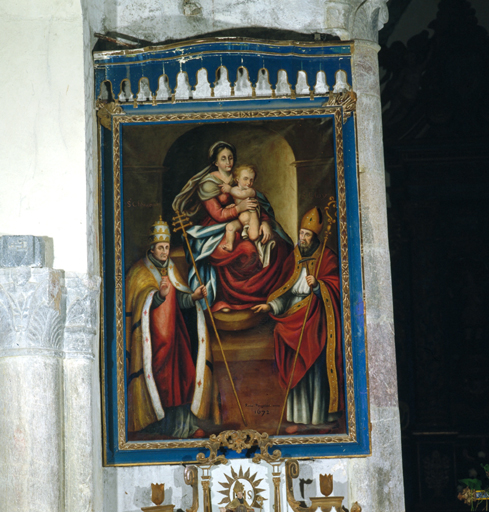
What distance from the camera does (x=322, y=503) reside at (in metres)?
5.50

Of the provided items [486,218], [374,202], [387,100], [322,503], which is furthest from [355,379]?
[387,100]

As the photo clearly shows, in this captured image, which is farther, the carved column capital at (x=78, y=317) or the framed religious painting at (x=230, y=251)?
the framed religious painting at (x=230, y=251)

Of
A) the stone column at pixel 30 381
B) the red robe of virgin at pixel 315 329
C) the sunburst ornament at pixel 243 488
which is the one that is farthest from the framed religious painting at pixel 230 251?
the stone column at pixel 30 381

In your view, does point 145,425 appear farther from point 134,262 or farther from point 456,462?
point 456,462

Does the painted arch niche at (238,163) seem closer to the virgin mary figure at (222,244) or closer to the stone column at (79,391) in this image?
the virgin mary figure at (222,244)

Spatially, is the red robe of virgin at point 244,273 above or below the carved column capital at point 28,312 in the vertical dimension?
above

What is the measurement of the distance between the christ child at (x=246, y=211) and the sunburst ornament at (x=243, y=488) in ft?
4.59

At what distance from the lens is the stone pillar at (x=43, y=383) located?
193 inches

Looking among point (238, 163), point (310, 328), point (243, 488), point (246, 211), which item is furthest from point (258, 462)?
point (238, 163)

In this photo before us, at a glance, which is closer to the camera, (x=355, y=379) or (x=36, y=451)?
(x=36, y=451)

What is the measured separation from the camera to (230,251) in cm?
582

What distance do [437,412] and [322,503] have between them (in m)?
1.55

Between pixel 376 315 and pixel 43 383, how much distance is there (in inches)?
81.5

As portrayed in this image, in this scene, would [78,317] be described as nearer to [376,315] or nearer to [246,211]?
[246,211]
